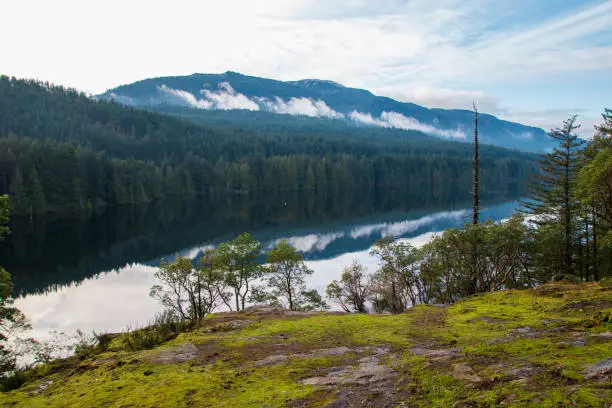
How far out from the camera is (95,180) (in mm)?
125000

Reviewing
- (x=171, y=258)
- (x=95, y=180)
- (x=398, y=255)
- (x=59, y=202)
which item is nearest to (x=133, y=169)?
(x=95, y=180)

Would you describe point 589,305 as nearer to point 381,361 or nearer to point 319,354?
point 381,361

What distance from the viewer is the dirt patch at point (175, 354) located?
38.2 feet

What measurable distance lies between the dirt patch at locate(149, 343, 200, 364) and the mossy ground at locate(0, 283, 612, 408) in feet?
0.10

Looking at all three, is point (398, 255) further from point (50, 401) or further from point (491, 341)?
point (50, 401)

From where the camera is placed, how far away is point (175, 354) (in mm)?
12234

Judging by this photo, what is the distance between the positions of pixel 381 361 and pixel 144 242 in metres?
73.2

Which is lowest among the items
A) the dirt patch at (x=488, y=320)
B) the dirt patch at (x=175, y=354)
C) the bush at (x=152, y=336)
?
the bush at (x=152, y=336)

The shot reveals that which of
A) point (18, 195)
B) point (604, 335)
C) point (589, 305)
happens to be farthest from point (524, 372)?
point (18, 195)

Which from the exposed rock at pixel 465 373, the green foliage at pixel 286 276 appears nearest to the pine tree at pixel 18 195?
the green foliage at pixel 286 276

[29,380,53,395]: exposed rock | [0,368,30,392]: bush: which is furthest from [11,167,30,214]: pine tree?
[29,380,53,395]: exposed rock

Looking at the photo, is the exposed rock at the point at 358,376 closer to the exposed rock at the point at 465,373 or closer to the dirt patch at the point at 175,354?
the exposed rock at the point at 465,373

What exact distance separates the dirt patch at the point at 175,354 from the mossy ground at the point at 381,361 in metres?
0.03

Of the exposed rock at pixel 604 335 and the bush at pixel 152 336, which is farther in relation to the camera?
the bush at pixel 152 336
